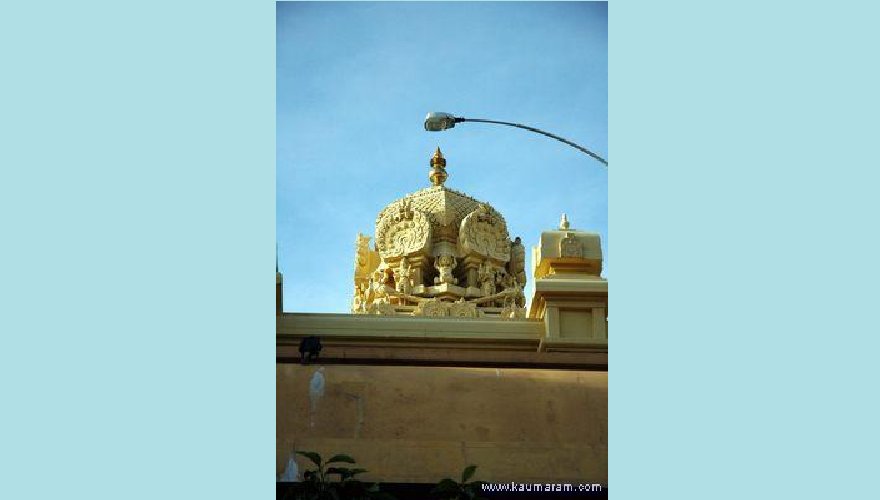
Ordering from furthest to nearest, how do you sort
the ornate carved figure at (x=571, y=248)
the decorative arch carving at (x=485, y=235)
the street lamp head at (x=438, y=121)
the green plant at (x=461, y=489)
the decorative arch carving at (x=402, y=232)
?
the decorative arch carving at (x=402, y=232)
the decorative arch carving at (x=485, y=235)
the ornate carved figure at (x=571, y=248)
the street lamp head at (x=438, y=121)
the green plant at (x=461, y=489)

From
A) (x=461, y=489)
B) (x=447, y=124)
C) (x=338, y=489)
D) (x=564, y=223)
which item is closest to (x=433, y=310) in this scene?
(x=564, y=223)

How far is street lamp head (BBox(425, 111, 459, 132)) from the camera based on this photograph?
1908cm

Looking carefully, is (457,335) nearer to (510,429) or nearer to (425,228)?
(510,429)

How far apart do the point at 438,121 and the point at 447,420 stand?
391cm

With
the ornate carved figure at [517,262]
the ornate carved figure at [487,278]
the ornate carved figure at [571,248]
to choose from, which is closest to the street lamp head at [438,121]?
the ornate carved figure at [571,248]

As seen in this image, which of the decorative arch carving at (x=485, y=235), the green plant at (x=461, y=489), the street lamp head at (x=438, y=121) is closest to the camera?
the green plant at (x=461, y=489)

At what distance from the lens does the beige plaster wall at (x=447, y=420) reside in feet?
59.7

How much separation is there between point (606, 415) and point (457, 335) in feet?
8.98

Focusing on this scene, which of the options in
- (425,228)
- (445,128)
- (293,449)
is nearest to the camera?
(293,449)

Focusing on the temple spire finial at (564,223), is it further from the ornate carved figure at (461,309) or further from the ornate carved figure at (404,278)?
the ornate carved figure at (404,278)

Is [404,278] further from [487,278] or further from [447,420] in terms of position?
[447,420]

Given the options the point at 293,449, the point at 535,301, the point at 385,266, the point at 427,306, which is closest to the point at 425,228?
the point at 385,266

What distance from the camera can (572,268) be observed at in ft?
67.8

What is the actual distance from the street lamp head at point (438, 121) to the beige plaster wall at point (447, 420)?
3.20m
